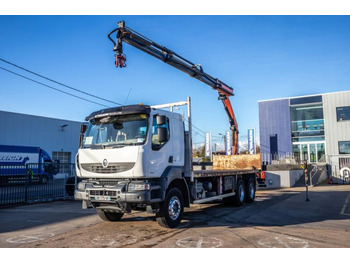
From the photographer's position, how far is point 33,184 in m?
12.9

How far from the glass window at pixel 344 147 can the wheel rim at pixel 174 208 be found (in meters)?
28.1

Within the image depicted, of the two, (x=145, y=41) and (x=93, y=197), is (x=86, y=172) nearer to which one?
(x=93, y=197)

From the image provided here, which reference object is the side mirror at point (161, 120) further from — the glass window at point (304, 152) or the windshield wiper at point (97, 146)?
the glass window at point (304, 152)

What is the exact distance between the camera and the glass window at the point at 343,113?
30434 mm

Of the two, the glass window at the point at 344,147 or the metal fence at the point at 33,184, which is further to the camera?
the glass window at the point at 344,147

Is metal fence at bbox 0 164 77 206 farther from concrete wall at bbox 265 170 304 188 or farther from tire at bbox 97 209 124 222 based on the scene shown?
concrete wall at bbox 265 170 304 188

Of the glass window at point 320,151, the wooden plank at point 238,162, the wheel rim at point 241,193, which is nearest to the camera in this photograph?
the wheel rim at point 241,193

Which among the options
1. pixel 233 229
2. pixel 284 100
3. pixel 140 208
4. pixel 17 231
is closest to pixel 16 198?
pixel 17 231

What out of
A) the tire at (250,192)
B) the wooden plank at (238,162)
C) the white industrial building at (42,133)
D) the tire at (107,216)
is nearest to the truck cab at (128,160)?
the tire at (107,216)

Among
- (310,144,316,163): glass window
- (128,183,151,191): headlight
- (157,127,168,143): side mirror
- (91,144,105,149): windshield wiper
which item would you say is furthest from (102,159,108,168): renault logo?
(310,144,316,163): glass window

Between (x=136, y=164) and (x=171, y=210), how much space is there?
1.60m

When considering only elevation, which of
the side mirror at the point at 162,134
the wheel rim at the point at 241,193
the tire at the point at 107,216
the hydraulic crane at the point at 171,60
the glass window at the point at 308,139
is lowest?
the tire at the point at 107,216

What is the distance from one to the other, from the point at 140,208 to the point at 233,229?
7.47ft

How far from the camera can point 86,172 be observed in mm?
7664
